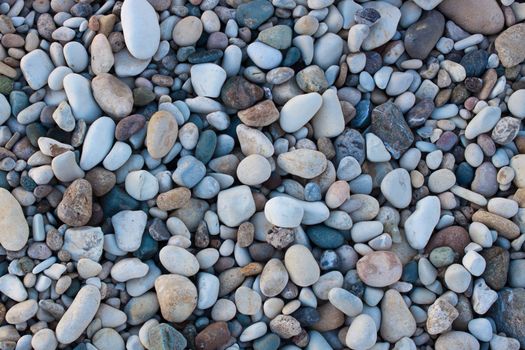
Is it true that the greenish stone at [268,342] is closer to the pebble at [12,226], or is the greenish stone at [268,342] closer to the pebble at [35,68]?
the pebble at [12,226]

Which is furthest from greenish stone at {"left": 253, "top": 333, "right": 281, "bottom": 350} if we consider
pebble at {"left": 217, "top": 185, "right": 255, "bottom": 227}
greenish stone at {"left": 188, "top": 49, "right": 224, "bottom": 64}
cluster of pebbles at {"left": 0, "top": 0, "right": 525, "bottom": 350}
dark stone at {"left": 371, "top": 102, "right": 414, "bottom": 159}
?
greenish stone at {"left": 188, "top": 49, "right": 224, "bottom": 64}

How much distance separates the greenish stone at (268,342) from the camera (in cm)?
107

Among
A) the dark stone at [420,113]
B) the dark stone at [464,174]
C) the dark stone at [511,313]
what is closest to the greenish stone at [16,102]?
the dark stone at [420,113]

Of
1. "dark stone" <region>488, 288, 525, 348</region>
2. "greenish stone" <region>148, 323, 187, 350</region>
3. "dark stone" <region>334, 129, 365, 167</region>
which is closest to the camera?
"greenish stone" <region>148, 323, 187, 350</region>

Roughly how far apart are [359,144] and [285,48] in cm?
25

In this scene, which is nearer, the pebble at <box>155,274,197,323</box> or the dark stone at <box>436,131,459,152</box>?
the pebble at <box>155,274,197,323</box>

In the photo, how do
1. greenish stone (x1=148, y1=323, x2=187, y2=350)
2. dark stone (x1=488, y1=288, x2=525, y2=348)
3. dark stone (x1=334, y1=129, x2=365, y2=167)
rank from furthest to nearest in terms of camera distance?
dark stone (x1=334, y1=129, x2=365, y2=167), dark stone (x1=488, y1=288, x2=525, y2=348), greenish stone (x1=148, y1=323, x2=187, y2=350)

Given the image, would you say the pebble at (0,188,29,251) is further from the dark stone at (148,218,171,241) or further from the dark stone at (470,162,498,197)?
the dark stone at (470,162,498,197)

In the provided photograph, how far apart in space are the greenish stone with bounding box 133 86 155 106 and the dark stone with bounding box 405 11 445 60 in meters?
0.54

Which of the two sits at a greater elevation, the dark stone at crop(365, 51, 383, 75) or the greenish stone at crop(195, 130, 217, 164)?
the dark stone at crop(365, 51, 383, 75)

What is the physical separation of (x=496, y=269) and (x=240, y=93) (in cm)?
59

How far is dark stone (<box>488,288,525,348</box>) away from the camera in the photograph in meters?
1.11

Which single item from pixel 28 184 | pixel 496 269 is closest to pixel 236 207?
pixel 28 184

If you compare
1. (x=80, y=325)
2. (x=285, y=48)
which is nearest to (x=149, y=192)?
(x=80, y=325)
